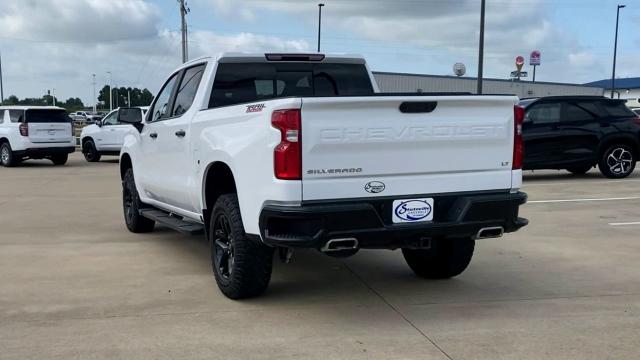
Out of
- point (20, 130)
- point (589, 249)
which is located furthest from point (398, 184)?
point (20, 130)

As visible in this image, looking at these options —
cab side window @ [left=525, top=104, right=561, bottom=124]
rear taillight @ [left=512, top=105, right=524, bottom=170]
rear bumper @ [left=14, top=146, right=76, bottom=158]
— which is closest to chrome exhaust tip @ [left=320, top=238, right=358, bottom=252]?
rear taillight @ [left=512, top=105, right=524, bottom=170]

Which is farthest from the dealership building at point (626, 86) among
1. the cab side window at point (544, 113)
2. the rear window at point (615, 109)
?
the cab side window at point (544, 113)

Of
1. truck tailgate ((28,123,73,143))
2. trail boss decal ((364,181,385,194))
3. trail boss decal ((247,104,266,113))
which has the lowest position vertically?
truck tailgate ((28,123,73,143))

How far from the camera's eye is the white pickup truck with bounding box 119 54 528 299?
4.32 m

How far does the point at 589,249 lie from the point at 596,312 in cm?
241

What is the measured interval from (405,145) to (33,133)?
16.7 meters

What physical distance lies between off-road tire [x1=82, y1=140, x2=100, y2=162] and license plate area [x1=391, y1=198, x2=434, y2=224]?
58.6 feet

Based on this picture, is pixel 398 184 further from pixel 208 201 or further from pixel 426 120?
pixel 208 201

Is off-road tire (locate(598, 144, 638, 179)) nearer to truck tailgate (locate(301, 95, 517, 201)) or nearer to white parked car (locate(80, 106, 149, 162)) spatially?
truck tailgate (locate(301, 95, 517, 201))

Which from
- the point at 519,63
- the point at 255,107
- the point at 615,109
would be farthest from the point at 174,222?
the point at 519,63

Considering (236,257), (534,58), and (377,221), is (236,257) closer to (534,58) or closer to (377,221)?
(377,221)

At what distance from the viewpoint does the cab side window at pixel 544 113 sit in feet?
44.2

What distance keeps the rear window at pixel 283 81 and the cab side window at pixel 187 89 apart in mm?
301

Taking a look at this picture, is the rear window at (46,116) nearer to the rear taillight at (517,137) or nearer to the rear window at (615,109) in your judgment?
the rear window at (615,109)
